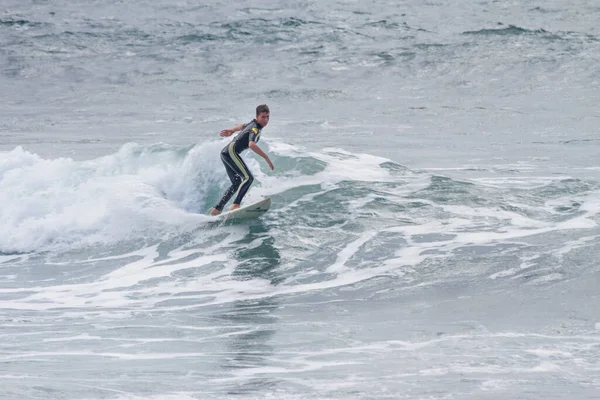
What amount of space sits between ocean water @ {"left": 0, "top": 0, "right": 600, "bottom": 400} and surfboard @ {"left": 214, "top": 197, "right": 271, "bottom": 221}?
0.24 meters

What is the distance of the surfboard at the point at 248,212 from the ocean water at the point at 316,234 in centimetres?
24

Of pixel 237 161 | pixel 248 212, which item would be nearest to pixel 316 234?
pixel 248 212

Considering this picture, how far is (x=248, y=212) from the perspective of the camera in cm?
1361

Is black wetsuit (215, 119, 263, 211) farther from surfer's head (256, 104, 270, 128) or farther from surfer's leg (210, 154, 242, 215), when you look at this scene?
surfer's head (256, 104, 270, 128)

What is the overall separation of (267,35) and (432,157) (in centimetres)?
1758

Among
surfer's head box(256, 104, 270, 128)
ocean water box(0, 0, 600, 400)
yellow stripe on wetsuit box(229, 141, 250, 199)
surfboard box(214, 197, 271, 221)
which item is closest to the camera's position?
ocean water box(0, 0, 600, 400)

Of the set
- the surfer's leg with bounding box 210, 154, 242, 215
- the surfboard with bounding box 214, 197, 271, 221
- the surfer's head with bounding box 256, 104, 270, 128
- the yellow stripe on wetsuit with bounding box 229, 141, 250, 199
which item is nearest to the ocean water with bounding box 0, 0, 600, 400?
the surfboard with bounding box 214, 197, 271, 221

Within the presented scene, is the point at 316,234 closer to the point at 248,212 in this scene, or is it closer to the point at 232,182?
the point at 248,212

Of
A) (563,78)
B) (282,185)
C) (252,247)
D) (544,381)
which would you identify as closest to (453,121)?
(563,78)

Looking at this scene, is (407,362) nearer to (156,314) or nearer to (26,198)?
(156,314)

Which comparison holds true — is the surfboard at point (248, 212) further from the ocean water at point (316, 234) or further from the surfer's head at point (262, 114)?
the surfer's head at point (262, 114)

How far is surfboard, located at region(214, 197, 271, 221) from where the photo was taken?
13398 mm

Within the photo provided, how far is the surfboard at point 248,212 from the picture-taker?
13.4 meters

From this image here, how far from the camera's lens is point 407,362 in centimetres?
770
